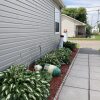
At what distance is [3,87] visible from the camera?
138 inches

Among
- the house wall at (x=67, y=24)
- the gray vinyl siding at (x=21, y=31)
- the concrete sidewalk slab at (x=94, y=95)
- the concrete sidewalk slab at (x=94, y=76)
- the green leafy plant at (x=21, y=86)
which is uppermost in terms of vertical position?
the house wall at (x=67, y=24)

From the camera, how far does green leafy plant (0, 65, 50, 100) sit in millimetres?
3408

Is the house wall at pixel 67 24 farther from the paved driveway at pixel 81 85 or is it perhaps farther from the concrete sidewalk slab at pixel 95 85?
the concrete sidewalk slab at pixel 95 85

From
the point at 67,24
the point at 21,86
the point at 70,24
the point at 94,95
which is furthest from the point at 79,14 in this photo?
the point at 21,86

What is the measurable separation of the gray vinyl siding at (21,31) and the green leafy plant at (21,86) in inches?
30.1

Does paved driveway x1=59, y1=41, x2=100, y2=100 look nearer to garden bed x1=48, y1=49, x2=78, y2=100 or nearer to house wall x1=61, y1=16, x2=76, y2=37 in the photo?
garden bed x1=48, y1=49, x2=78, y2=100

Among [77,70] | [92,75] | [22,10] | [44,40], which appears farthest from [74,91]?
[44,40]

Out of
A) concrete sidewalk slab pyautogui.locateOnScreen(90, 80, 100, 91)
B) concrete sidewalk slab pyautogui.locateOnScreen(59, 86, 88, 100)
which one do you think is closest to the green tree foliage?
concrete sidewalk slab pyautogui.locateOnScreen(90, 80, 100, 91)

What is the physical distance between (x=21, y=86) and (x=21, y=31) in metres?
2.42

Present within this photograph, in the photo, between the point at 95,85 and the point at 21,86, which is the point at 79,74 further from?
the point at 21,86

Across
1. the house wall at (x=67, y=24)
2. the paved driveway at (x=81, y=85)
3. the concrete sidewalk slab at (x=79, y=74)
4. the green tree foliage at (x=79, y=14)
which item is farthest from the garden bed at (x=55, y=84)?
the green tree foliage at (x=79, y=14)

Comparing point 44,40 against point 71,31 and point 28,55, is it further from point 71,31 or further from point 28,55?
point 71,31

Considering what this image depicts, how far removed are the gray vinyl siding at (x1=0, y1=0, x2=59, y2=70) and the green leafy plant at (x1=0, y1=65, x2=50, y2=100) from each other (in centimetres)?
76

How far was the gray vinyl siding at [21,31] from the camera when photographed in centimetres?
459
